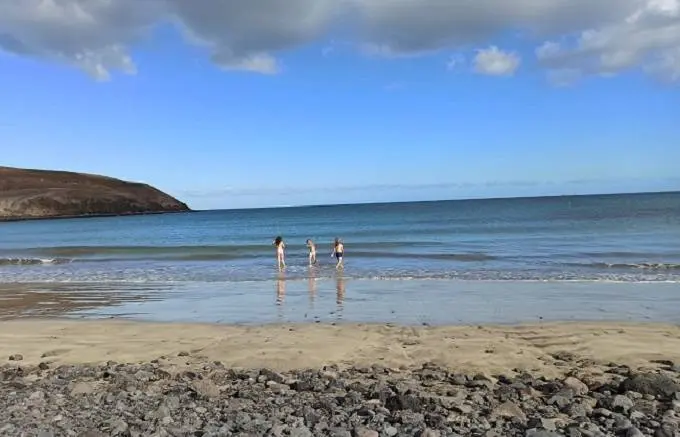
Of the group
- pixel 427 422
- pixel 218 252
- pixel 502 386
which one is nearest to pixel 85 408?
pixel 427 422

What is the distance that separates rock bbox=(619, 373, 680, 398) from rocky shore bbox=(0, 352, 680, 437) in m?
0.01

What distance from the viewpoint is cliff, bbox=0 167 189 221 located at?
14845 centimetres

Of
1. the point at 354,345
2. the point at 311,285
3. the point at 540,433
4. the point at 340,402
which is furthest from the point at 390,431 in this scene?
the point at 311,285

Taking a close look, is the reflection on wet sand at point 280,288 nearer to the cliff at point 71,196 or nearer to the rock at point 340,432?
the rock at point 340,432

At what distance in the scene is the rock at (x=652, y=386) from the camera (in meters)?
6.39

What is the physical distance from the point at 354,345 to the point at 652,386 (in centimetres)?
462

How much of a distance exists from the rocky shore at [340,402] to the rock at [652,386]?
11 millimetres

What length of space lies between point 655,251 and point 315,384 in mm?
26047

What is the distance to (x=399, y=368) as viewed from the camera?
8.27 metres

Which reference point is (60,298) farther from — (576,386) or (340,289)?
(576,386)

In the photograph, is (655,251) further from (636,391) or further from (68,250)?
(68,250)

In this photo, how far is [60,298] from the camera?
17.5 m

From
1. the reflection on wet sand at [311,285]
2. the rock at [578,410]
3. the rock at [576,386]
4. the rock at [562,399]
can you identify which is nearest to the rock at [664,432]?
the rock at [578,410]

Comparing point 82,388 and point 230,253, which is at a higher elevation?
point 82,388
